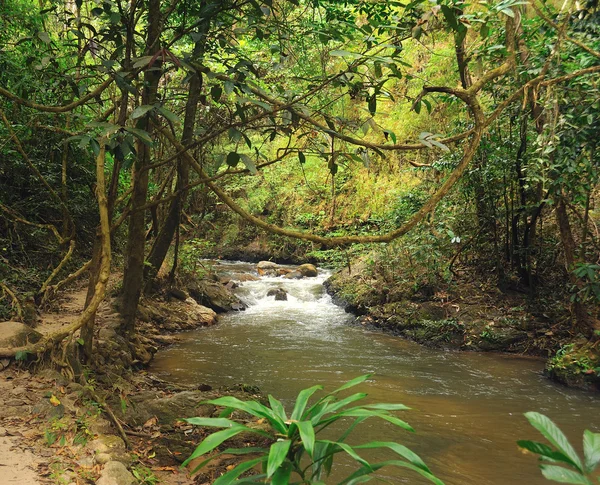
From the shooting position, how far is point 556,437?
0.90m

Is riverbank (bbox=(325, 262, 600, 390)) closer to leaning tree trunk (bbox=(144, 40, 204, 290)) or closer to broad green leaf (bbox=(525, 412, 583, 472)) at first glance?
leaning tree trunk (bbox=(144, 40, 204, 290))

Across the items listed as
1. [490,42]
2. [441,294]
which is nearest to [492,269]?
[441,294]

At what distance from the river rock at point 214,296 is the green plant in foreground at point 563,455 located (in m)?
9.15

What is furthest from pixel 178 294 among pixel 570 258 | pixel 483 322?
pixel 570 258

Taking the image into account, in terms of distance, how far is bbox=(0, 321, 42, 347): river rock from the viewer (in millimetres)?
3622

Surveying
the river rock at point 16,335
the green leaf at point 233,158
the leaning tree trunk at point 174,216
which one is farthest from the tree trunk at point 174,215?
the green leaf at point 233,158

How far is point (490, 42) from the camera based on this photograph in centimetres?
673

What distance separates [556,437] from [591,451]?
0.29 feet

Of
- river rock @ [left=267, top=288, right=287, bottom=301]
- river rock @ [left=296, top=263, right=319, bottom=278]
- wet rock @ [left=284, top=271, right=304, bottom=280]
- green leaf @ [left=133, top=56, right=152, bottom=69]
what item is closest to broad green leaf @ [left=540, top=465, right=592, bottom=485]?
green leaf @ [left=133, top=56, right=152, bottom=69]

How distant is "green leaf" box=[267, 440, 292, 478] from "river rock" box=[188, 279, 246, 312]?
845 cm

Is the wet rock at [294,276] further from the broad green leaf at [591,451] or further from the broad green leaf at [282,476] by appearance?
the broad green leaf at [591,451]

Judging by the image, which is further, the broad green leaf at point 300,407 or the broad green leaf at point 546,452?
the broad green leaf at point 300,407

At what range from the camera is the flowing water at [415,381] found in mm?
3847

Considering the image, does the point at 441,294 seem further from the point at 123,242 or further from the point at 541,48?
the point at 123,242
